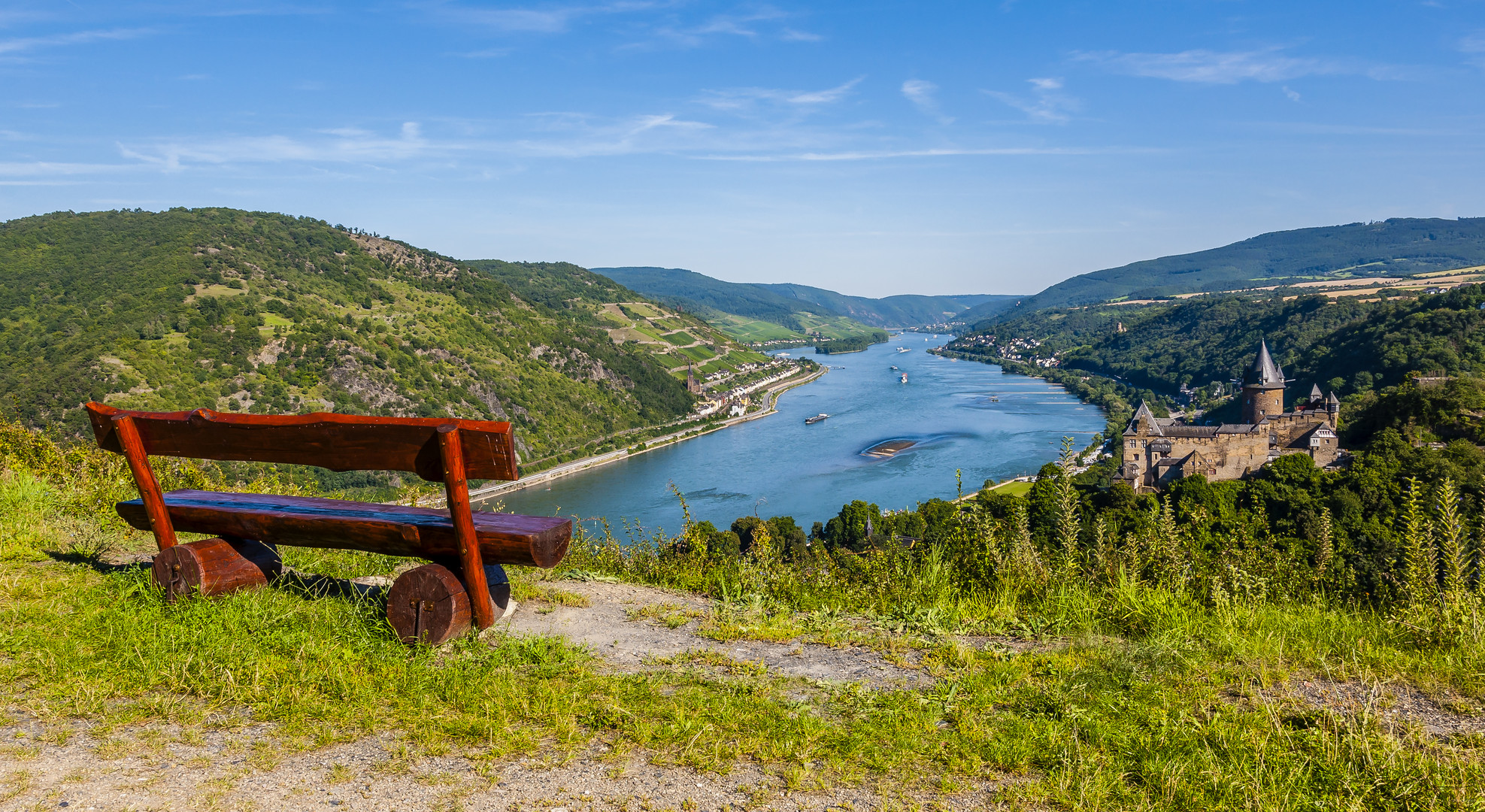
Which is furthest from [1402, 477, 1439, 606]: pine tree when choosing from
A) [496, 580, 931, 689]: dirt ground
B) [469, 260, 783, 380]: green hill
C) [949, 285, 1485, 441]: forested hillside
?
[469, 260, 783, 380]: green hill

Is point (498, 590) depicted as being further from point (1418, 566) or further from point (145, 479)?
point (1418, 566)

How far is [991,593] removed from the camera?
4.39 meters

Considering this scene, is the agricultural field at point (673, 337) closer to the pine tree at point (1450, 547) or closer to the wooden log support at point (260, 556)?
the wooden log support at point (260, 556)

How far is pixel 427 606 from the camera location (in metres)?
3.61

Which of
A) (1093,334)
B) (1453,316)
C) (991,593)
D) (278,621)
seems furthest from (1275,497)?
(1093,334)

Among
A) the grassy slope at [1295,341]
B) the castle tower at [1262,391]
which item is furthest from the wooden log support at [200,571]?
the grassy slope at [1295,341]

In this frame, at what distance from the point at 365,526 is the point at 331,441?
48cm

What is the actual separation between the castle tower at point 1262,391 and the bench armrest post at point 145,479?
54.3 m

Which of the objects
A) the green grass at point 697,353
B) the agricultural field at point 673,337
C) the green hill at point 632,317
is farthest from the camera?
the green grass at point 697,353

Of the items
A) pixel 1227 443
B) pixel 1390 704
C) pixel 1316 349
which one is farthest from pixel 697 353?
pixel 1390 704

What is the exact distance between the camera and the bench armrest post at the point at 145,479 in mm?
4219

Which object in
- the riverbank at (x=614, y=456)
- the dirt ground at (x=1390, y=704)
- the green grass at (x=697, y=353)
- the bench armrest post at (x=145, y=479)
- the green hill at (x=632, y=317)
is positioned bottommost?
the riverbank at (x=614, y=456)

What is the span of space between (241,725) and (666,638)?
1.82 meters

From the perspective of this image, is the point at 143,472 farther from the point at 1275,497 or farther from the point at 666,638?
the point at 1275,497
